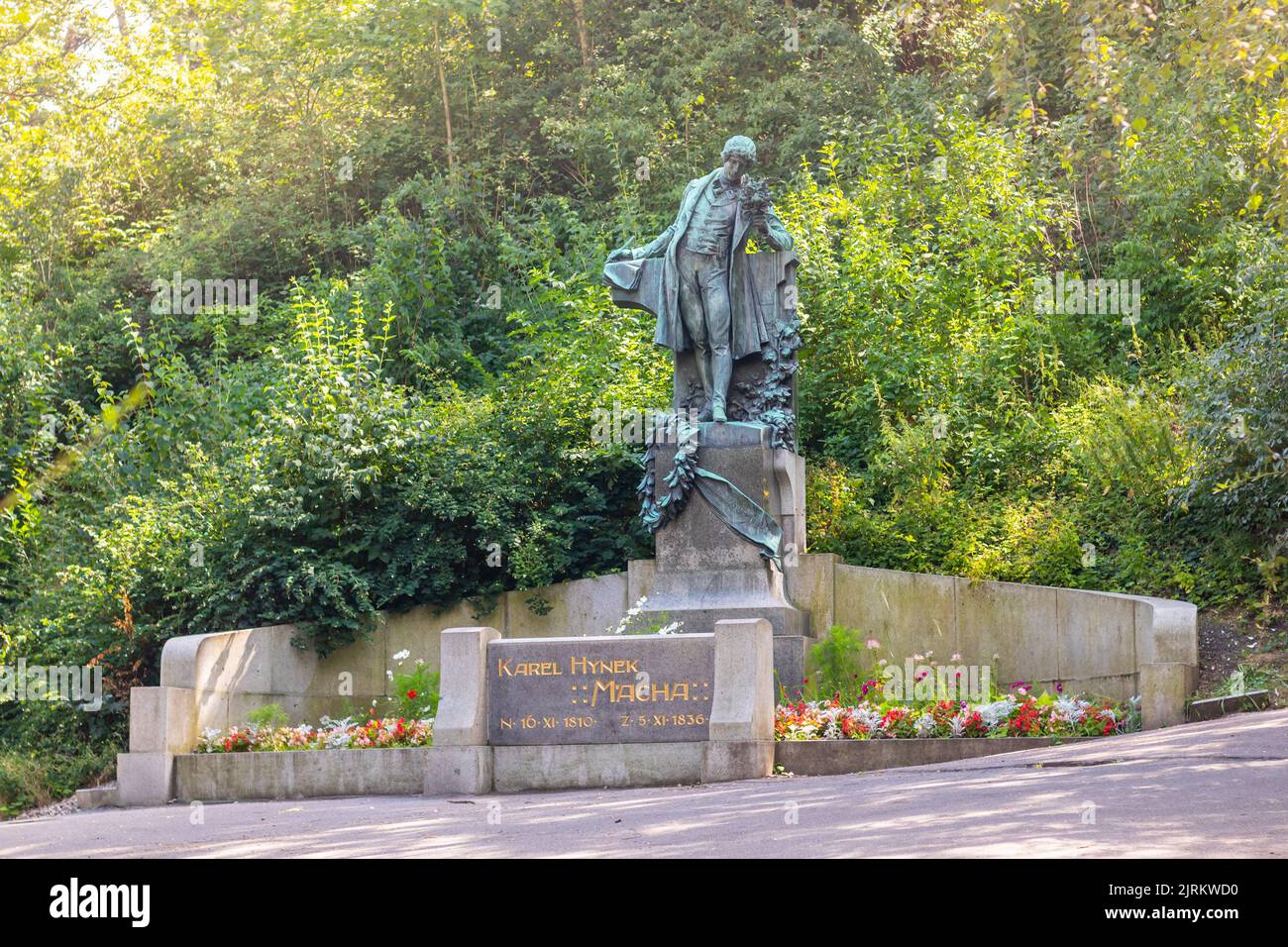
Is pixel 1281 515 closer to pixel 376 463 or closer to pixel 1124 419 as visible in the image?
pixel 1124 419

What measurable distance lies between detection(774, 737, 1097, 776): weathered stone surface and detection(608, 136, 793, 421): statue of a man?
478 cm

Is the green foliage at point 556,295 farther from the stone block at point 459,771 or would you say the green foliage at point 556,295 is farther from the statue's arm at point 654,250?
the stone block at point 459,771

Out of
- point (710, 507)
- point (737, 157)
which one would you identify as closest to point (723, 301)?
point (737, 157)

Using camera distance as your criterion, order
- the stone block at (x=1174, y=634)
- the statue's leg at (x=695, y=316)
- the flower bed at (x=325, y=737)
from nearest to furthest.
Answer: the stone block at (x=1174, y=634)
the flower bed at (x=325, y=737)
the statue's leg at (x=695, y=316)

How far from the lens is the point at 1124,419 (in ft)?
56.2

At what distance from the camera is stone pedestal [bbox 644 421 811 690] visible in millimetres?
14492

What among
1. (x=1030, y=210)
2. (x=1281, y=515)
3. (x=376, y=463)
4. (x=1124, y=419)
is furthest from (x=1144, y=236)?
(x=376, y=463)

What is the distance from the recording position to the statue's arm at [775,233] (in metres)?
15.6

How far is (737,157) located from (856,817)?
8.66 meters

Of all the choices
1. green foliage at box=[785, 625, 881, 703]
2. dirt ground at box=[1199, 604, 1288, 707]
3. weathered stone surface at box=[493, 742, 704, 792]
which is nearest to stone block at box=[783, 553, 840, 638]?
green foliage at box=[785, 625, 881, 703]

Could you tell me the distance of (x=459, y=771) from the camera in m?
11.9

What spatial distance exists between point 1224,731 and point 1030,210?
41.6 feet

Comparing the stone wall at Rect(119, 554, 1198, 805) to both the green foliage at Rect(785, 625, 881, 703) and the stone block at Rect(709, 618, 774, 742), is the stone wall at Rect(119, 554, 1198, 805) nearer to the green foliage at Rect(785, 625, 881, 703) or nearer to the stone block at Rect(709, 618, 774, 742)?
the green foliage at Rect(785, 625, 881, 703)

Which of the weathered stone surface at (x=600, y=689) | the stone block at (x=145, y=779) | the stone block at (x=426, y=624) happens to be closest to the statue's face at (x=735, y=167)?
the stone block at (x=426, y=624)
